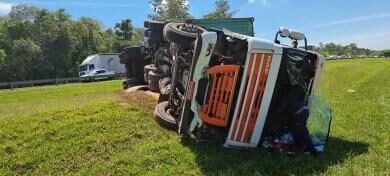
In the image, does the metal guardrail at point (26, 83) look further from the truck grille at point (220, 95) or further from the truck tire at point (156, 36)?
the truck grille at point (220, 95)

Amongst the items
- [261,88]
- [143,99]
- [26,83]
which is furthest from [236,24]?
[26,83]

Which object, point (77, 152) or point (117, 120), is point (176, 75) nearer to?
point (117, 120)

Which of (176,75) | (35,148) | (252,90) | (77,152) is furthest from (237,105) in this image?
(35,148)

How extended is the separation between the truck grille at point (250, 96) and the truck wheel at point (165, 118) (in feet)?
3.94

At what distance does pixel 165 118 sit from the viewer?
20.3ft

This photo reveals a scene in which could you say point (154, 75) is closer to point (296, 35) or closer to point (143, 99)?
point (143, 99)

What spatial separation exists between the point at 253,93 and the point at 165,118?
5.23 feet

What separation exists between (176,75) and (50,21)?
58272mm

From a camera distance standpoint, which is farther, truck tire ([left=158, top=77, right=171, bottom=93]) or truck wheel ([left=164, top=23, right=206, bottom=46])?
truck tire ([left=158, top=77, right=171, bottom=93])

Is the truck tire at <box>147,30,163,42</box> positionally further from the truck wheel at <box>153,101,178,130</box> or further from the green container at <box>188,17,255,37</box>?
the truck wheel at <box>153,101,178,130</box>

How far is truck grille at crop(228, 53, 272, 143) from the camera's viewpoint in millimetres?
4980

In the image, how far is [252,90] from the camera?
5.02 m

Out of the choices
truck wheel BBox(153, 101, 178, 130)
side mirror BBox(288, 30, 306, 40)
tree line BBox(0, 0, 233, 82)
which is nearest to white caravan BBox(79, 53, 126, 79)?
tree line BBox(0, 0, 233, 82)

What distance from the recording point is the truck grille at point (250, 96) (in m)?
4.98
